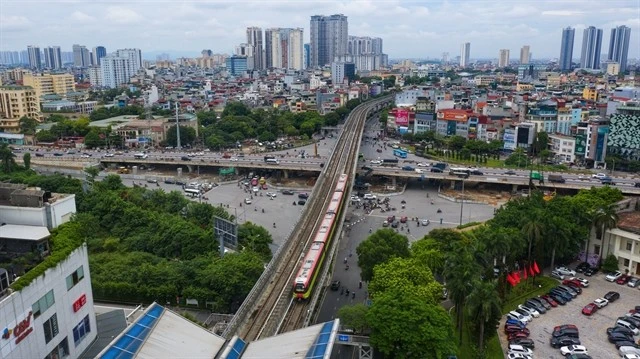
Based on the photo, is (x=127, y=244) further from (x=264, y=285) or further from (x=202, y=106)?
(x=202, y=106)

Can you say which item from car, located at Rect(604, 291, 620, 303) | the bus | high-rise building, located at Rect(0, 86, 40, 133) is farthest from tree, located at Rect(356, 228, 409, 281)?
high-rise building, located at Rect(0, 86, 40, 133)

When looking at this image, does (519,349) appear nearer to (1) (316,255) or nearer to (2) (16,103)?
(1) (316,255)

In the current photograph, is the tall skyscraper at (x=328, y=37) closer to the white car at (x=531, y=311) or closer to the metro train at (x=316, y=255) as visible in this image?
the metro train at (x=316, y=255)

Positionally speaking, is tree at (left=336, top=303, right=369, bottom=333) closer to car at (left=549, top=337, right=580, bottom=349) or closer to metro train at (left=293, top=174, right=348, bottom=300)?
metro train at (left=293, top=174, right=348, bottom=300)

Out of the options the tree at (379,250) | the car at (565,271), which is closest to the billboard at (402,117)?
the car at (565,271)

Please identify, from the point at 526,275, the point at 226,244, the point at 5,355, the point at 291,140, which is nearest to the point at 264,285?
the point at 226,244
